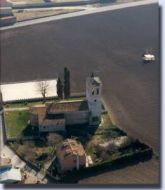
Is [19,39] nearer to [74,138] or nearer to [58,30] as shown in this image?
[58,30]

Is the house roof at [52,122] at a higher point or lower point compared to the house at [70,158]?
higher

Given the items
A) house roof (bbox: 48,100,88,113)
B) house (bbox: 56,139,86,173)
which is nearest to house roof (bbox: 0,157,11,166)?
house (bbox: 56,139,86,173)

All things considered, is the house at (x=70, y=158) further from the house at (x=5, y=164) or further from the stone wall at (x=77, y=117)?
the stone wall at (x=77, y=117)

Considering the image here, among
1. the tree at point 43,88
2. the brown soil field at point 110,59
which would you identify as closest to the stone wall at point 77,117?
the brown soil field at point 110,59

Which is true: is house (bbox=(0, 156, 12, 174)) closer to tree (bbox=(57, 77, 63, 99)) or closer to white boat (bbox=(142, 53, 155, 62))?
tree (bbox=(57, 77, 63, 99))

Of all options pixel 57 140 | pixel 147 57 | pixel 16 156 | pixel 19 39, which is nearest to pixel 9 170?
pixel 16 156

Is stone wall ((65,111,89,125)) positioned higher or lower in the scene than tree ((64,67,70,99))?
lower

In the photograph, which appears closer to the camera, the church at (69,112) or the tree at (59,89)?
the church at (69,112)

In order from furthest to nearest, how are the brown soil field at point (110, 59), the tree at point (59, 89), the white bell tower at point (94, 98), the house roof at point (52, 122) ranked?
the tree at point (59, 89) < the brown soil field at point (110, 59) < the white bell tower at point (94, 98) < the house roof at point (52, 122)
